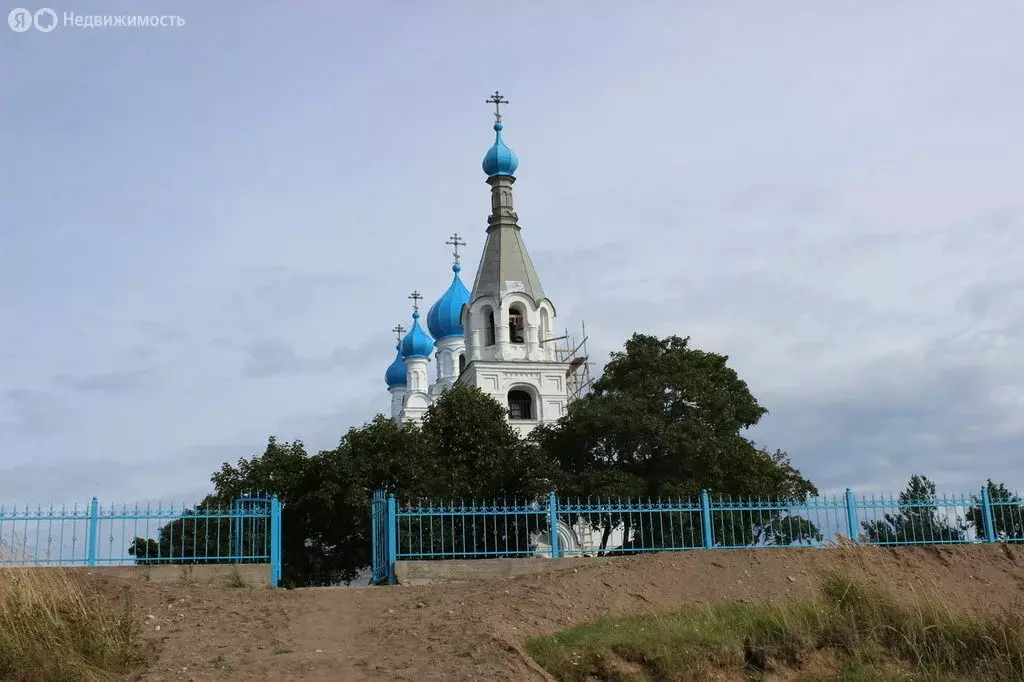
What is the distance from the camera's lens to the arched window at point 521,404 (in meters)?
35.8

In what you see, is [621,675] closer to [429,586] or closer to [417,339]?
[429,586]

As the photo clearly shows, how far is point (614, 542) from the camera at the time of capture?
32469 millimetres

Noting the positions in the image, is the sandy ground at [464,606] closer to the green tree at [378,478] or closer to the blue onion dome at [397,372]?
the green tree at [378,478]

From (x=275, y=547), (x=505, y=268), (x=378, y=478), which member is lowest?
(x=275, y=547)

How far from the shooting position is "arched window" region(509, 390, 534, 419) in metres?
35.8

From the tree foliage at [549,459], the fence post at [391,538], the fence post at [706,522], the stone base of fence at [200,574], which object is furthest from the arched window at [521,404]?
the stone base of fence at [200,574]

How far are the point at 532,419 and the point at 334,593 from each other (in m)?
21.8

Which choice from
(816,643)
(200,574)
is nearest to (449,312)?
(200,574)

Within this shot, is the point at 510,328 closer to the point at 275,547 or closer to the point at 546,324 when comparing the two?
the point at 546,324

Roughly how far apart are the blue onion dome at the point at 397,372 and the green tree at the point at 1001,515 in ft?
115

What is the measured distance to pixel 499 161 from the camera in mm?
37219

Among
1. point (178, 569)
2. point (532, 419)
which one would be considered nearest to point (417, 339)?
point (532, 419)

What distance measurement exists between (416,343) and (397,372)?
241cm

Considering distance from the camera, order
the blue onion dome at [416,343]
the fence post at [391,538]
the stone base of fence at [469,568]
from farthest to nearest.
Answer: the blue onion dome at [416,343]
the fence post at [391,538]
the stone base of fence at [469,568]
